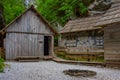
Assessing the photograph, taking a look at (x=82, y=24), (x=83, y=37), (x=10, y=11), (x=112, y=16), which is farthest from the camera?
(x=10, y=11)

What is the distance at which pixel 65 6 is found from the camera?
35.1m

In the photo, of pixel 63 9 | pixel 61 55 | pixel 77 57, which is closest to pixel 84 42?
pixel 61 55

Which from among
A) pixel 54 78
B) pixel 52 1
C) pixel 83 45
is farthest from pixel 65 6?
pixel 54 78

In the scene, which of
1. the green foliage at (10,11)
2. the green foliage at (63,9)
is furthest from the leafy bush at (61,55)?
the green foliage at (10,11)

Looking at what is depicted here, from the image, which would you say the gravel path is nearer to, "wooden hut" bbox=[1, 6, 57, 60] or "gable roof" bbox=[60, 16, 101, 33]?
"wooden hut" bbox=[1, 6, 57, 60]

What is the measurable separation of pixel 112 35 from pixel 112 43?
1.96 ft

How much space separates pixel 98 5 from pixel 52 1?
35.3 feet

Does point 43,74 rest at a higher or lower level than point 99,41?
lower

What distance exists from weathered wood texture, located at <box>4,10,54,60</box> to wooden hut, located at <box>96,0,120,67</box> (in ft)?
27.4

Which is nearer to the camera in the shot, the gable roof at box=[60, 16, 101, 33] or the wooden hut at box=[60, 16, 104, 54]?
the wooden hut at box=[60, 16, 104, 54]

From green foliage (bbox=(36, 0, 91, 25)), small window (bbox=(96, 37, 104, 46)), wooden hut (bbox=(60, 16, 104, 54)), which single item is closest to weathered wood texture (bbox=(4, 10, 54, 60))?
wooden hut (bbox=(60, 16, 104, 54))

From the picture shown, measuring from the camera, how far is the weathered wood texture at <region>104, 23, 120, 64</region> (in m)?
15.7

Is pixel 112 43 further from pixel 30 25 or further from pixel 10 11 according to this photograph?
pixel 10 11

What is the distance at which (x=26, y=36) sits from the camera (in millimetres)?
22188
